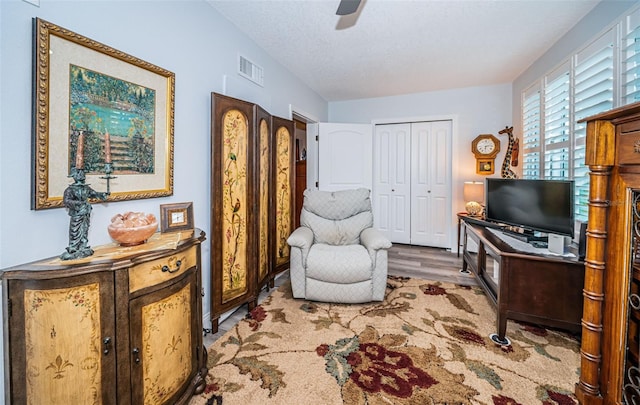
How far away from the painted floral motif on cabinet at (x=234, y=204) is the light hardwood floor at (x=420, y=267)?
0.93ft

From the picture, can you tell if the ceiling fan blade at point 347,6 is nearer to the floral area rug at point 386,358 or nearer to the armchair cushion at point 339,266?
the armchair cushion at point 339,266

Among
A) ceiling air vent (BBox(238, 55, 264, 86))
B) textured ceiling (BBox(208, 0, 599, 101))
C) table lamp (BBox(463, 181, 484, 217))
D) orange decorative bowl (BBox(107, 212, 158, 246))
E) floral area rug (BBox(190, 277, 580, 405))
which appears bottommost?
floral area rug (BBox(190, 277, 580, 405))

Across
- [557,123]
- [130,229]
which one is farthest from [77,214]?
[557,123]

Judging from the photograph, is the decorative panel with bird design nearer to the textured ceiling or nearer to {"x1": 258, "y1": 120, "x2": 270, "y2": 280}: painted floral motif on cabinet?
{"x1": 258, "y1": 120, "x2": 270, "y2": 280}: painted floral motif on cabinet

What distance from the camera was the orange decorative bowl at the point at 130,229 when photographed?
1.29 metres

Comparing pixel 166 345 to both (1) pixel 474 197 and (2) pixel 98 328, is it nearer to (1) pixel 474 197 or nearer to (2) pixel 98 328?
(2) pixel 98 328

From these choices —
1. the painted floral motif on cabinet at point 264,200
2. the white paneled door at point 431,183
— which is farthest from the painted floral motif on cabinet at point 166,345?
the white paneled door at point 431,183

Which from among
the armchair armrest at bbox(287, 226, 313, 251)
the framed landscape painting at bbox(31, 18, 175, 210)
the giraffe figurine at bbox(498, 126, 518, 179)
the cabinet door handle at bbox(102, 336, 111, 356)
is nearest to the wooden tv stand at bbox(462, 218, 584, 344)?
the armchair armrest at bbox(287, 226, 313, 251)

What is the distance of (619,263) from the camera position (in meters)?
1.12

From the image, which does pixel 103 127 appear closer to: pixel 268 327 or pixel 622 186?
pixel 268 327

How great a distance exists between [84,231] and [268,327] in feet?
4.73

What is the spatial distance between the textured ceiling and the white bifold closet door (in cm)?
96

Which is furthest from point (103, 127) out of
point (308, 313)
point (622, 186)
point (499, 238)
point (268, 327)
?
point (499, 238)

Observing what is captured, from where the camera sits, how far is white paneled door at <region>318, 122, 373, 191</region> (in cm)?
443
